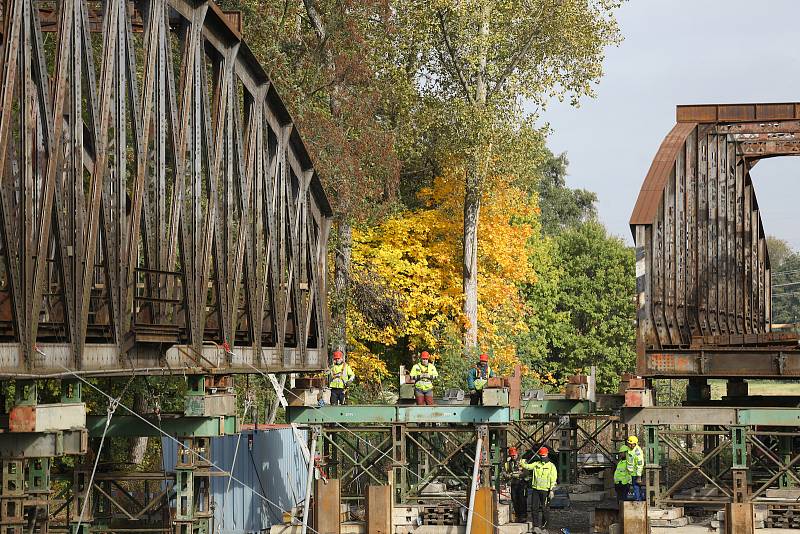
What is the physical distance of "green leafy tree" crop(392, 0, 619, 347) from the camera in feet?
175

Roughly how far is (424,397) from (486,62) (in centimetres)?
2287

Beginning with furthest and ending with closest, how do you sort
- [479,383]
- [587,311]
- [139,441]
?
[587,311] < [139,441] < [479,383]

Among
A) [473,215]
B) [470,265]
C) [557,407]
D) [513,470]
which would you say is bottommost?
[513,470]

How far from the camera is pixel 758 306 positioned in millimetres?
52812

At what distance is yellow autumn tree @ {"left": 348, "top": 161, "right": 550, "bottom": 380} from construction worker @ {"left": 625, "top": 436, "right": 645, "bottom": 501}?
20.6m

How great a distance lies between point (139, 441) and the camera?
43500mm

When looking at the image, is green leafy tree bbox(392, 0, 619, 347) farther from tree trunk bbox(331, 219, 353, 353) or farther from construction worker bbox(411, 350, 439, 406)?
construction worker bbox(411, 350, 439, 406)

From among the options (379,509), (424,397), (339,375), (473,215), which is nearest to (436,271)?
(473,215)

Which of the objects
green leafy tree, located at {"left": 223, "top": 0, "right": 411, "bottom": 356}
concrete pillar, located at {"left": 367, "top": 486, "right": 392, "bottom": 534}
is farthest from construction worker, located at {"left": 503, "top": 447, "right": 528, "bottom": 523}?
green leafy tree, located at {"left": 223, "top": 0, "right": 411, "bottom": 356}

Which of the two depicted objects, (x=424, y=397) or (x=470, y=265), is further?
(x=470, y=265)

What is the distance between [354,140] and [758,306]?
1558cm

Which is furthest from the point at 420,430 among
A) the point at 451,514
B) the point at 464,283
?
the point at 464,283

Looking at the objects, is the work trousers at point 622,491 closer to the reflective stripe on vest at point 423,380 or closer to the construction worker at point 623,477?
the construction worker at point 623,477

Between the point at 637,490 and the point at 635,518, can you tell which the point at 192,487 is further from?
the point at 637,490
